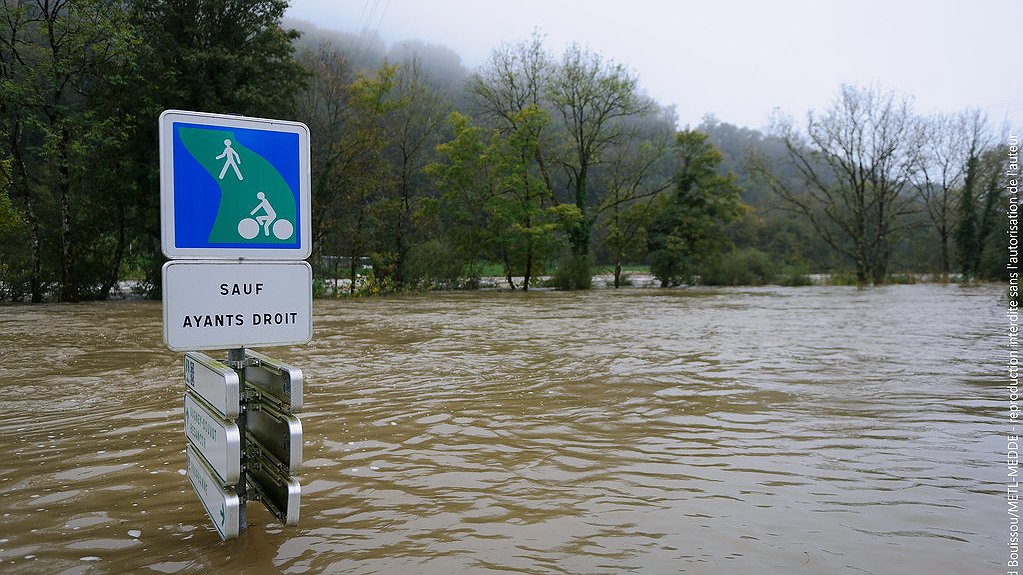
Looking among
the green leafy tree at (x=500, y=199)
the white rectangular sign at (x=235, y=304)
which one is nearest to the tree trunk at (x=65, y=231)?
the green leafy tree at (x=500, y=199)

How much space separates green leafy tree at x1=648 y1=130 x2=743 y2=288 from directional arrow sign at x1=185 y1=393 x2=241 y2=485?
119 feet

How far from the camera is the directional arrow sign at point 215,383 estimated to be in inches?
104

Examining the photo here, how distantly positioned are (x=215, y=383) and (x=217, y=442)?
0.23 metres

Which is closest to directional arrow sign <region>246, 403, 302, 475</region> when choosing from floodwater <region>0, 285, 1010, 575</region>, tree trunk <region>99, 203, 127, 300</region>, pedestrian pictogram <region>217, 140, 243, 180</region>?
floodwater <region>0, 285, 1010, 575</region>

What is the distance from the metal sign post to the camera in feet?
9.00

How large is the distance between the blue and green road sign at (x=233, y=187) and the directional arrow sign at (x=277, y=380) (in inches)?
19.1

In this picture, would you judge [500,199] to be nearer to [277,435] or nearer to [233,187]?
[233,187]

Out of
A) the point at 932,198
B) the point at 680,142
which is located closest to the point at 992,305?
the point at 680,142

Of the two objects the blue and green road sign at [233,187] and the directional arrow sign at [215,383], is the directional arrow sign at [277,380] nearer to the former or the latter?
the directional arrow sign at [215,383]

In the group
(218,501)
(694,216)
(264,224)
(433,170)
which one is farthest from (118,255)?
(694,216)

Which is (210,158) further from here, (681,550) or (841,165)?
(841,165)

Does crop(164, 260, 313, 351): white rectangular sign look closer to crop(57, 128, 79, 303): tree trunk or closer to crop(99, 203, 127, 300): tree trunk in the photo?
crop(57, 128, 79, 303): tree trunk

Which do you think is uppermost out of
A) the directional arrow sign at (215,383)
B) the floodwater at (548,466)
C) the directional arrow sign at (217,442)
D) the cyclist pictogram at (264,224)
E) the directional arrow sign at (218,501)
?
the cyclist pictogram at (264,224)

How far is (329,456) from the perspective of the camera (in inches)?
174
